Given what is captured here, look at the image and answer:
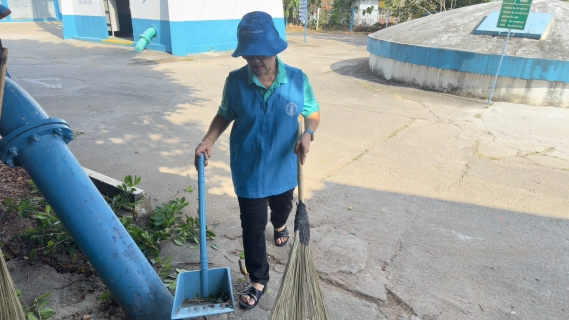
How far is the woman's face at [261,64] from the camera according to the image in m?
2.21

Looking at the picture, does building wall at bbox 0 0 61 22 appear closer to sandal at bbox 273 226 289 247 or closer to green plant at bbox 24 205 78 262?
green plant at bbox 24 205 78 262

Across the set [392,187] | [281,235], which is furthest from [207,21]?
[281,235]

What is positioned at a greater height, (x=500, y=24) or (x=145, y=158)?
(x=500, y=24)

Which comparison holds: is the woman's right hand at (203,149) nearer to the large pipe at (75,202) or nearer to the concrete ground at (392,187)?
the large pipe at (75,202)

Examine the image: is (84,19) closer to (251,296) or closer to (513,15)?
(513,15)

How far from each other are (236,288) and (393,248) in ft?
4.34

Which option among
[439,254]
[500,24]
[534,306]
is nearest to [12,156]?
[439,254]

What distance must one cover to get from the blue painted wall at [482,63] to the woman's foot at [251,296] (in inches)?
281

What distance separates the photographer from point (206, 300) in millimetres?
2359

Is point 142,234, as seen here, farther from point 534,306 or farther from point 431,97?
point 431,97

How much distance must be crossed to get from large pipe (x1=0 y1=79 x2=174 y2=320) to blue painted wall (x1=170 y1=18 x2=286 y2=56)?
12.1 metres

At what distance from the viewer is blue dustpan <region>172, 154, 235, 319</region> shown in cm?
218

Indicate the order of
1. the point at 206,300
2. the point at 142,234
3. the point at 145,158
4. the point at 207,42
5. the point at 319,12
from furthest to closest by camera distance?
the point at 319,12
the point at 207,42
the point at 145,158
the point at 142,234
the point at 206,300

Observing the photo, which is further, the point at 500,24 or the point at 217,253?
the point at 500,24
